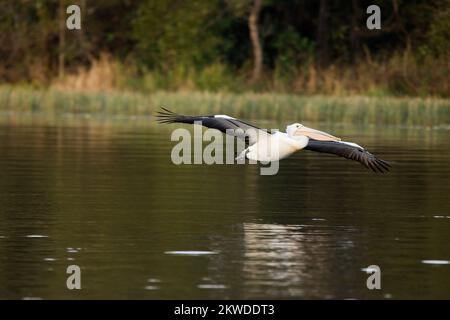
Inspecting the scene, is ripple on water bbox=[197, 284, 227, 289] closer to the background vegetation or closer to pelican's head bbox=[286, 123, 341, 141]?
pelican's head bbox=[286, 123, 341, 141]

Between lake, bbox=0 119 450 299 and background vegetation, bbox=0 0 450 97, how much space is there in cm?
1603

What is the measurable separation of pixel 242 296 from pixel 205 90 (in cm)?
2735

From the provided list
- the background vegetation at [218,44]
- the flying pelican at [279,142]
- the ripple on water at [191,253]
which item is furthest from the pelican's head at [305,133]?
the background vegetation at [218,44]

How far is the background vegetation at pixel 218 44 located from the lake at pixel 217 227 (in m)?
16.0

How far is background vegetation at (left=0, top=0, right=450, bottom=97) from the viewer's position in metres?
38.7

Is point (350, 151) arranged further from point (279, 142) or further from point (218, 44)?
point (218, 44)

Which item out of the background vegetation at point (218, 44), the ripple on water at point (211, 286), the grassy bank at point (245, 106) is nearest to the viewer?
the ripple on water at point (211, 286)

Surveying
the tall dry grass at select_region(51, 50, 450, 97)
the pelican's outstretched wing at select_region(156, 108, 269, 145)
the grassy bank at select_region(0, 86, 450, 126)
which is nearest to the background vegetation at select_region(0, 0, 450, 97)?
the tall dry grass at select_region(51, 50, 450, 97)

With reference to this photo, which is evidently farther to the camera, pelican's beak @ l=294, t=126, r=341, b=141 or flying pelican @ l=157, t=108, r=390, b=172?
pelican's beak @ l=294, t=126, r=341, b=141

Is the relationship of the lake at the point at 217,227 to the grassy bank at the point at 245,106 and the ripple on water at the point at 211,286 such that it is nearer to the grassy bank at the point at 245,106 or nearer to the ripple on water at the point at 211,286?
the ripple on water at the point at 211,286

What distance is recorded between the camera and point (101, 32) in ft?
147

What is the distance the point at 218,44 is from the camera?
4266cm

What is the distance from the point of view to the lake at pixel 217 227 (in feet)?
33.6

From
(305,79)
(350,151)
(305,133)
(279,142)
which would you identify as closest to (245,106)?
(305,79)
